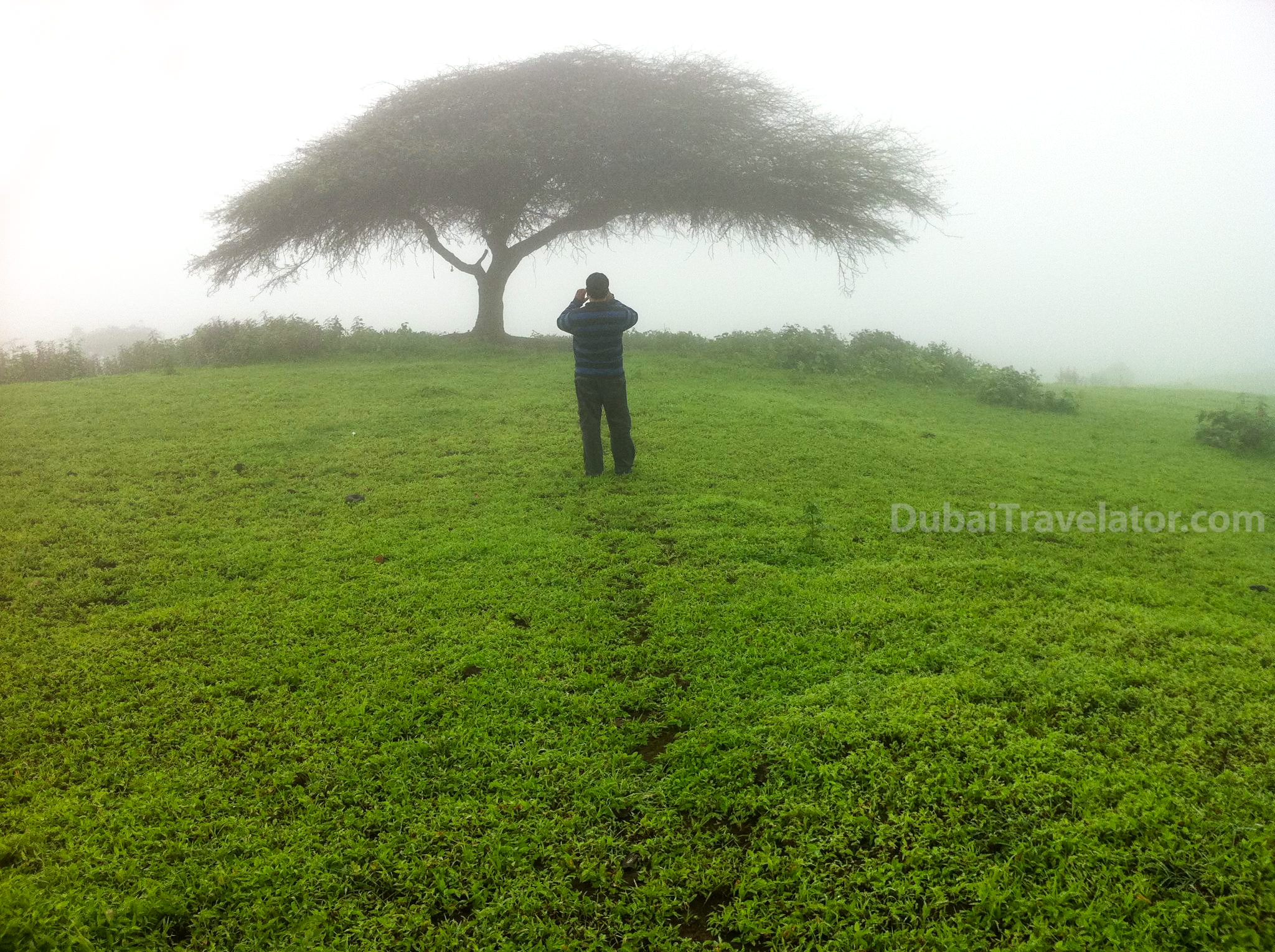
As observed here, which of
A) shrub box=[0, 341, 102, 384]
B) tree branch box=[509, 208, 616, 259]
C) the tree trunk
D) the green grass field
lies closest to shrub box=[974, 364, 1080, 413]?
the green grass field

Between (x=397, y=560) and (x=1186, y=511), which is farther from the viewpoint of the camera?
(x=1186, y=511)

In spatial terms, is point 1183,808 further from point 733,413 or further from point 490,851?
point 733,413

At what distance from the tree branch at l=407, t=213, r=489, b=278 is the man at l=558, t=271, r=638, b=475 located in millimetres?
11609

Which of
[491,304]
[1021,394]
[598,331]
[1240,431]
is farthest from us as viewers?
[491,304]

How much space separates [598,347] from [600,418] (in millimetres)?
737

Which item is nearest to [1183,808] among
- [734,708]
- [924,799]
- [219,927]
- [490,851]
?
[924,799]

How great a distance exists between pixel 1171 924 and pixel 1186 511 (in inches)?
224

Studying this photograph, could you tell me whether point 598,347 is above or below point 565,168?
below

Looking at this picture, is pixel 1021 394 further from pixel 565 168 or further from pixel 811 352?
pixel 565 168

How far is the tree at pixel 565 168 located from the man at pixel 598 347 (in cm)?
991

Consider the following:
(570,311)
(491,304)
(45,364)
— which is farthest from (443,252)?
(570,311)

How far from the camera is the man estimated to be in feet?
21.0

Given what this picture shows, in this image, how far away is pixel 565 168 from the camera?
15359 millimetres

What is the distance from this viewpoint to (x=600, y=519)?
5.98 m
